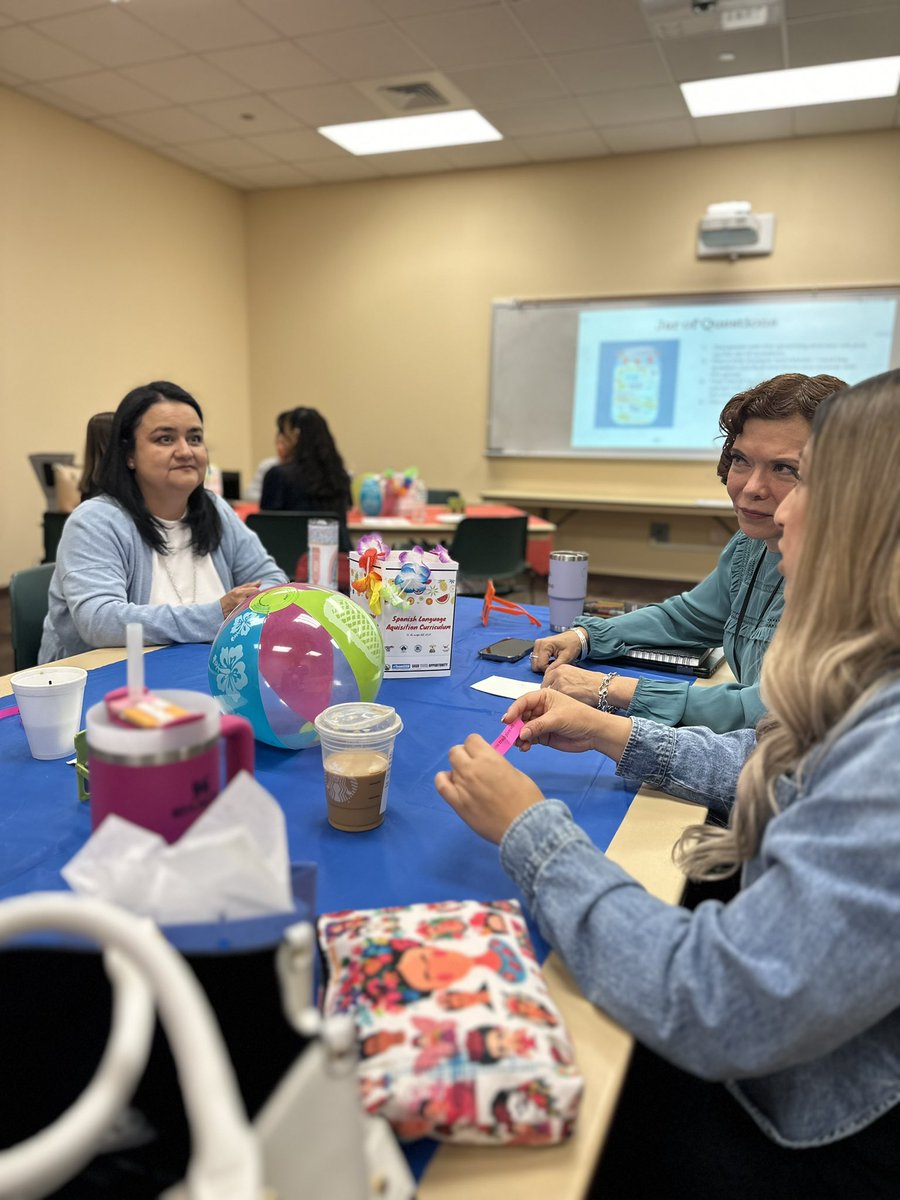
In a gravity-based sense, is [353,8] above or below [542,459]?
above

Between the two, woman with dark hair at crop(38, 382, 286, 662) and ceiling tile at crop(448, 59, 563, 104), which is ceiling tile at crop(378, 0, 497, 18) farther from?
woman with dark hair at crop(38, 382, 286, 662)

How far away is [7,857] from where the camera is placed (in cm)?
87

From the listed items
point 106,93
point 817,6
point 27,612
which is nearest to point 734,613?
point 27,612

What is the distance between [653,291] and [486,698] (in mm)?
5168

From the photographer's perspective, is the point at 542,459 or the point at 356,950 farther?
the point at 542,459

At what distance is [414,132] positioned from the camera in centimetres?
541

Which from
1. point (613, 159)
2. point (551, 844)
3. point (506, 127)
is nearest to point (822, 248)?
point (613, 159)

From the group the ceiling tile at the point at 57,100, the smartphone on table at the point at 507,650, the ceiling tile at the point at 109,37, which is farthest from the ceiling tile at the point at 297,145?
the smartphone on table at the point at 507,650

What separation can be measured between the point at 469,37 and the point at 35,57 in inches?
94.0

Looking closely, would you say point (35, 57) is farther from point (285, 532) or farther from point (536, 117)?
point (285, 532)

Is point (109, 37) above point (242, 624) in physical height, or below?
above

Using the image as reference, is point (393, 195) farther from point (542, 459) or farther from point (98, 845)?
point (98, 845)

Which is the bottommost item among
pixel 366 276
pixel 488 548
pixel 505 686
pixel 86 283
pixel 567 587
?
pixel 488 548

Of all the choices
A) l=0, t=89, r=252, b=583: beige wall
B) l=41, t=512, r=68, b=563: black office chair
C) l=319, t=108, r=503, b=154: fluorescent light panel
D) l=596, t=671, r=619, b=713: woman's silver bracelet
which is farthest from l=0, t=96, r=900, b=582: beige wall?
l=596, t=671, r=619, b=713: woman's silver bracelet
